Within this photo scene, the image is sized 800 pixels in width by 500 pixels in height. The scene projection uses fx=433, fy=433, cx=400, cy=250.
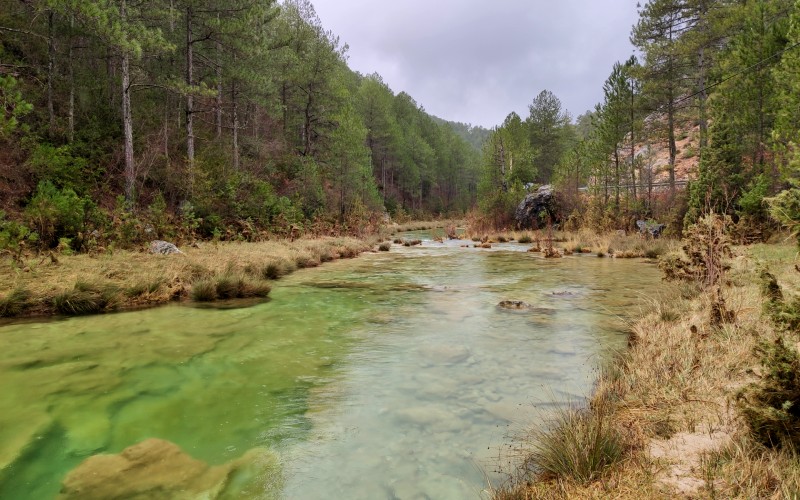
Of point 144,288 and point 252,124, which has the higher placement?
point 252,124

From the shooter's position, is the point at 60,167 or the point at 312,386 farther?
the point at 60,167

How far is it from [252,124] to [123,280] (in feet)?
71.5

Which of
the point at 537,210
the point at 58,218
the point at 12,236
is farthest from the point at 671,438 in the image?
the point at 537,210

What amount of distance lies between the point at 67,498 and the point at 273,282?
859 centimetres

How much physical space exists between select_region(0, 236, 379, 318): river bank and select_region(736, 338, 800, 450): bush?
331 inches

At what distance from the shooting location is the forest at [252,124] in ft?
39.6

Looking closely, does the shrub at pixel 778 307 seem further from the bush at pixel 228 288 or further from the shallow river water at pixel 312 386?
the bush at pixel 228 288

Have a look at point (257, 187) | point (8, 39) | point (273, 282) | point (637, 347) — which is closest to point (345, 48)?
point (257, 187)

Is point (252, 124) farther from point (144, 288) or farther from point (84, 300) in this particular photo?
point (84, 300)

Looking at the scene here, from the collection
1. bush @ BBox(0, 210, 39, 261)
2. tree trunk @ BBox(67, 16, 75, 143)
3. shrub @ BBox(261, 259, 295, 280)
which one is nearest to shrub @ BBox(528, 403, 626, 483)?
bush @ BBox(0, 210, 39, 261)

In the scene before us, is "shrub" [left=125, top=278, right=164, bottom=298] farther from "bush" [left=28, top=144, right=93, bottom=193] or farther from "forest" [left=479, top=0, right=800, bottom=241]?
"forest" [left=479, top=0, right=800, bottom=241]

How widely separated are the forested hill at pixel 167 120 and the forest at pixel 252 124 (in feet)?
0.27

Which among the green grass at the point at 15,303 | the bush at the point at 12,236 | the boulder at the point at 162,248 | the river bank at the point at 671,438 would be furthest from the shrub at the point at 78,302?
the river bank at the point at 671,438

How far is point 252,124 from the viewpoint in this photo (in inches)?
1095
